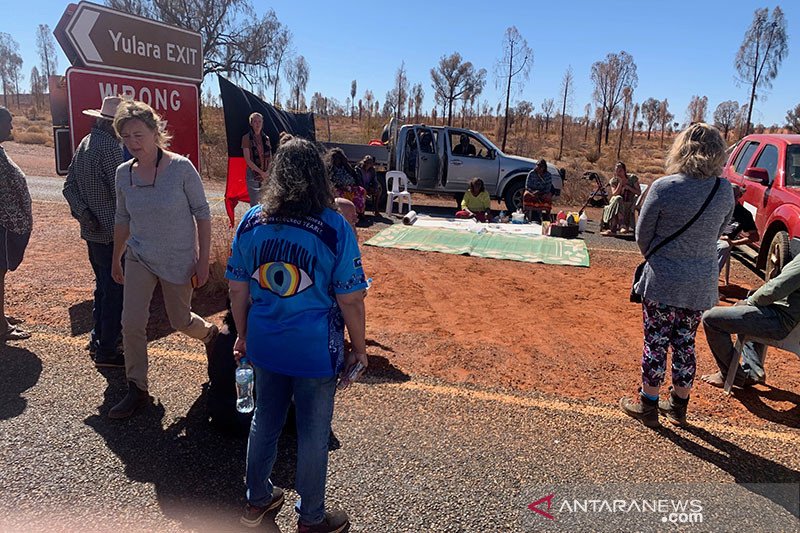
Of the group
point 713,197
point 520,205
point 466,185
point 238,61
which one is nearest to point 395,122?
point 466,185

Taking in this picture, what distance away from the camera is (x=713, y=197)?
3.08 meters

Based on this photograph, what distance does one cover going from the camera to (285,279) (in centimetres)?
206

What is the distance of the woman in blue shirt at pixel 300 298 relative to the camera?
2.05 m

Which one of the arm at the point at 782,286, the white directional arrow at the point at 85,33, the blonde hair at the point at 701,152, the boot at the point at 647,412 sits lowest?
the boot at the point at 647,412

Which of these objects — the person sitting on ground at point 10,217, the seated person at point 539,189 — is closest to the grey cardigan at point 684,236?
the person sitting on ground at point 10,217

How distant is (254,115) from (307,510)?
5.66 m

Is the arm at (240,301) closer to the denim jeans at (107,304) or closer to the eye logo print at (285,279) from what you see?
the eye logo print at (285,279)

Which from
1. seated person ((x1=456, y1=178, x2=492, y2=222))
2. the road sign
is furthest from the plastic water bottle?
seated person ((x1=456, y1=178, x2=492, y2=222))

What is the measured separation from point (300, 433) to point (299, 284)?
0.62m

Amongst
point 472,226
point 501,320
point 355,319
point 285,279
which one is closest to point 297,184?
point 285,279

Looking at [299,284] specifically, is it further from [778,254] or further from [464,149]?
[464,149]

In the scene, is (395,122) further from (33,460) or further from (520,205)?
(33,460)

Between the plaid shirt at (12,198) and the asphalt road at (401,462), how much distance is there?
1213mm

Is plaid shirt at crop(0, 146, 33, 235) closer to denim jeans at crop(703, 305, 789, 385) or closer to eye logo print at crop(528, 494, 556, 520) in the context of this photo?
eye logo print at crop(528, 494, 556, 520)
